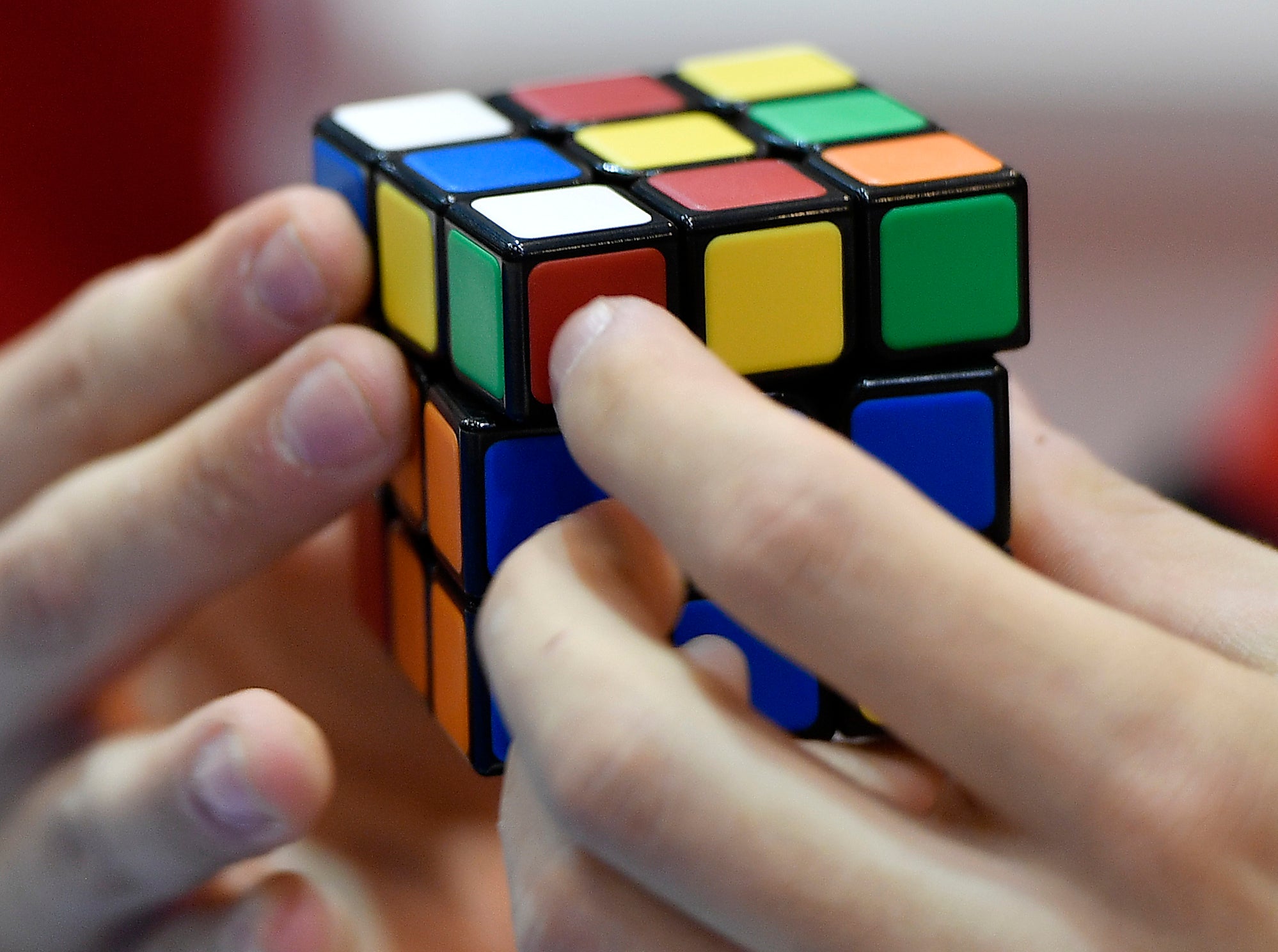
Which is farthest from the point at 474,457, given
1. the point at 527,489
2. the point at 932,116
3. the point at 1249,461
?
the point at 932,116

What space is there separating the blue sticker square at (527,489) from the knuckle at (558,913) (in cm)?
14

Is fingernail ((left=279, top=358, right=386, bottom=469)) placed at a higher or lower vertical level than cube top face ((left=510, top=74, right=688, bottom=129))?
lower

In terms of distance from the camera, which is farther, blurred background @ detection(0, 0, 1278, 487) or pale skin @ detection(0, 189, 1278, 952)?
blurred background @ detection(0, 0, 1278, 487)

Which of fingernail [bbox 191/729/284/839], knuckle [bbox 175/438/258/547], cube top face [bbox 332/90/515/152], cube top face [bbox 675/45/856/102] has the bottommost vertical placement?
fingernail [bbox 191/729/284/839]

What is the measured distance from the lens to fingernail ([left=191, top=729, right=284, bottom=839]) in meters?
0.61

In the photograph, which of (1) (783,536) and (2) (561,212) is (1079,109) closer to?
(2) (561,212)

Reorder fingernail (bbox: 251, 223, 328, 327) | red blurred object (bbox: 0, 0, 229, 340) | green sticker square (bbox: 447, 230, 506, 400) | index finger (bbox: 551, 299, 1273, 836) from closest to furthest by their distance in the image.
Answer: index finger (bbox: 551, 299, 1273, 836) → green sticker square (bbox: 447, 230, 506, 400) → fingernail (bbox: 251, 223, 328, 327) → red blurred object (bbox: 0, 0, 229, 340)

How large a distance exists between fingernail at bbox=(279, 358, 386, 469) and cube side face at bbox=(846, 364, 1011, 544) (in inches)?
8.6

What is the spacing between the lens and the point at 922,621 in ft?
1.53

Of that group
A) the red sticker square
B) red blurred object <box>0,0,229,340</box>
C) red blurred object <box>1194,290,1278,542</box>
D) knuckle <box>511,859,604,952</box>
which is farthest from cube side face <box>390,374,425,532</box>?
red blurred object <box>1194,290,1278,542</box>

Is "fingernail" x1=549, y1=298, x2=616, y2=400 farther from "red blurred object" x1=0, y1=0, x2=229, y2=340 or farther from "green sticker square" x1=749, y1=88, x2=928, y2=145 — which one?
"red blurred object" x1=0, y1=0, x2=229, y2=340

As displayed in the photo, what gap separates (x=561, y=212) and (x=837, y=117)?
0.19 metres

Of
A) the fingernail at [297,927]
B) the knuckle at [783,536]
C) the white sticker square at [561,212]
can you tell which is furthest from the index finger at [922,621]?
the fingernail at [297,927]

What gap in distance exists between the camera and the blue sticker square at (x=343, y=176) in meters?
0.70
